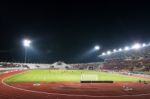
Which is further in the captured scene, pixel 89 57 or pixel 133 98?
pixel 89 57

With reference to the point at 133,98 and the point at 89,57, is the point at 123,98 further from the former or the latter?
the point at 89,57

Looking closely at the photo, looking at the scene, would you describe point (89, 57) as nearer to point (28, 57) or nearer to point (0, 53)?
point (28, 57)

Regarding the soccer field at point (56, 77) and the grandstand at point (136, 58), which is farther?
the grandstand at point (136, 58)

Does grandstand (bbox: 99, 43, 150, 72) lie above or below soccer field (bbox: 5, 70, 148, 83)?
above

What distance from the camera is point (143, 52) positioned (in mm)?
83250

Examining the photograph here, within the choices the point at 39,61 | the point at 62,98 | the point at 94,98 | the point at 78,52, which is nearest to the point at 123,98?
the point at 94,98

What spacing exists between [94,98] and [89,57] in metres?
127

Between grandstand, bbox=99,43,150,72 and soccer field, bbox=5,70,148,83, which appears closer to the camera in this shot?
soccer field, bbox=5,70,148,83

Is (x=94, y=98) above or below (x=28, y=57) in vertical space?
below

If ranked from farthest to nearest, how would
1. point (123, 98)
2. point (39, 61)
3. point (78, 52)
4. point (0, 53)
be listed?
point (78, 52)
point (39, 61)
point (0, 53)
point (123, 98)

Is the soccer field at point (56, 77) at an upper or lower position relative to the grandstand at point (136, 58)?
lower

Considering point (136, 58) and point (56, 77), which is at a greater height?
point (136, 58)

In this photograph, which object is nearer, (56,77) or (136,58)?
(56,77)

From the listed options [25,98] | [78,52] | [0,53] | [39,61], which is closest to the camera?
[25,98]
